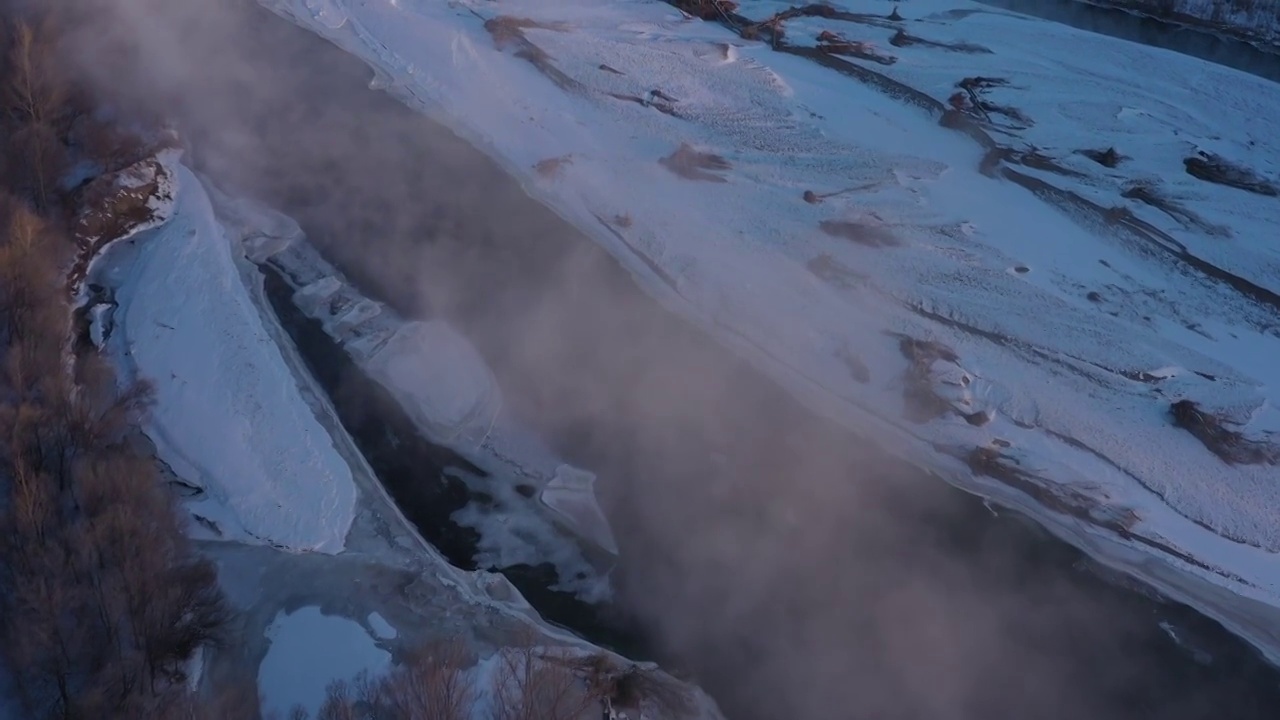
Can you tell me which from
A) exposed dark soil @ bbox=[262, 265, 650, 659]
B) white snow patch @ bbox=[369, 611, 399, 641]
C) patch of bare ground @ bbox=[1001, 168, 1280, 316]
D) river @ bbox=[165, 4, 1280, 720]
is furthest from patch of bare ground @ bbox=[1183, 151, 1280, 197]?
white snow patch @ bbox=[369, 611, 399, 641]

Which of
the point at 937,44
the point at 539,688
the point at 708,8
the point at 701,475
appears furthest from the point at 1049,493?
the point at 708,8

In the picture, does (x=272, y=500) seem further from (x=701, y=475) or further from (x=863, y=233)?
(x=863, y=233)

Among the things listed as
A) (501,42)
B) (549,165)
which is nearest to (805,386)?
(549,165)

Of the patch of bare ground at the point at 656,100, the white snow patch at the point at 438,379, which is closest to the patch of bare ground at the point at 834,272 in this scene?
the patch of bare ground at the point at 656,100

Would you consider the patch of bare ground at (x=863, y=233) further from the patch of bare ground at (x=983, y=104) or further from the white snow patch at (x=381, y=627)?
the white snow patch at (x=381, y=627)

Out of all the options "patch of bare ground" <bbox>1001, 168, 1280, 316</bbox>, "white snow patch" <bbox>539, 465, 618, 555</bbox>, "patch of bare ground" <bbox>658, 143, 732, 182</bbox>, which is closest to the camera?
"white snow patch" <bbox>539, 465, 618, 555</bbox>

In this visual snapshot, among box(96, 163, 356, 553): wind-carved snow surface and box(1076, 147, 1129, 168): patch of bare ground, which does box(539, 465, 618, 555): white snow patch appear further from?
box(1076, 147, 1129, 168): patch of bare ground

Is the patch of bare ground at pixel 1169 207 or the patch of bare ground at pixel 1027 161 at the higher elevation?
the patch of bare ground at pixel 1027 161
